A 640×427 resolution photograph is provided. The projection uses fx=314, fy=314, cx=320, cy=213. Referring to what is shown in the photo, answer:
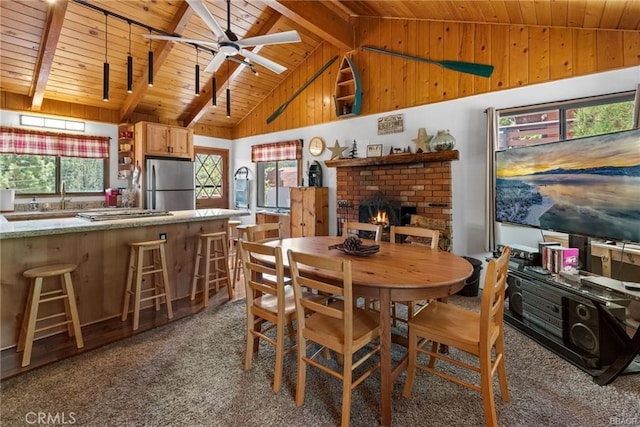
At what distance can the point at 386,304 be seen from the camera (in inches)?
64.1

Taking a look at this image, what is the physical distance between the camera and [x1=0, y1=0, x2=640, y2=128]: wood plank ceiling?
10.5 feet

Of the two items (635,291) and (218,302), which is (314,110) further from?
(635,291)

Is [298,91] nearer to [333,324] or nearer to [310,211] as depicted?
[310,211]

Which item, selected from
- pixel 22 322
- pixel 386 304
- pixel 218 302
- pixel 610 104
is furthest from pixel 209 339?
pixel 610 104

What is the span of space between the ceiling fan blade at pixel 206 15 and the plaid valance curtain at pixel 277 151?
299cm

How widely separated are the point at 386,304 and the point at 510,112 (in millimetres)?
3124

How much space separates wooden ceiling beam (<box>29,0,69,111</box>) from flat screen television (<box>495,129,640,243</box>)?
16.1 feet

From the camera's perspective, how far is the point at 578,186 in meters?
2.49

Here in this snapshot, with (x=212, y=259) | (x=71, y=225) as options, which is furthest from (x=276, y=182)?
(x=71, y=225)

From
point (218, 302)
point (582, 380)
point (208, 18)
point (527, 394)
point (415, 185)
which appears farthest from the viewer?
point (415, 185)

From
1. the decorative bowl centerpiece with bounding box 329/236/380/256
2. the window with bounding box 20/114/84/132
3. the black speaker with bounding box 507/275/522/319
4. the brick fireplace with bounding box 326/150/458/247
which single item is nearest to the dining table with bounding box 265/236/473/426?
the decorative bowl centerpiece with bounding box 329/236/380/256

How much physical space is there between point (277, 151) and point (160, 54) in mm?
2392

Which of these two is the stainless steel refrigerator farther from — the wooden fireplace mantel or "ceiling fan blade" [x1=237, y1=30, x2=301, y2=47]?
"ceiling fan blade" [x1=237, y1=30, x2=301, y2=47]

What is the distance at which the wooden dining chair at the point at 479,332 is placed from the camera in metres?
1.54
